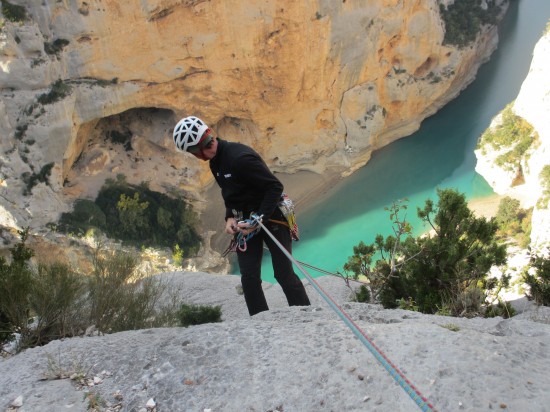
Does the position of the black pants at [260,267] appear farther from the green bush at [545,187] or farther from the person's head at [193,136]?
the green bush at [545,187]

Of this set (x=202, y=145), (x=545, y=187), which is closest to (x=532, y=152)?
(x=545, y=187)

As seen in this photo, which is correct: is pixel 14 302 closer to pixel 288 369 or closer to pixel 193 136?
pixel 193 136

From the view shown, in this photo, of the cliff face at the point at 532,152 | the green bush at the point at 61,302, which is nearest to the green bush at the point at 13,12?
the green bush at the point at 61,302

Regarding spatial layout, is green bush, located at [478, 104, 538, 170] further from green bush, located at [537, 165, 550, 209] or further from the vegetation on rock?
the vegetation on rock

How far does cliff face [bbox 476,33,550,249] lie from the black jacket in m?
13.6

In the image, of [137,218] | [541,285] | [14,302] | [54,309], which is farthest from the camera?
[137,218]

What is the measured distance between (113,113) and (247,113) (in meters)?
4.72

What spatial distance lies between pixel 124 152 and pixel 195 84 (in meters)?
3.48

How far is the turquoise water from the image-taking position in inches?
630

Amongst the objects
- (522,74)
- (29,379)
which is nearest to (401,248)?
(29,379)

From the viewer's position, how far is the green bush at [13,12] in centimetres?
1172

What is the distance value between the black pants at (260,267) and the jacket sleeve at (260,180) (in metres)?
0.25

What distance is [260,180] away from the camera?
312 centimetres

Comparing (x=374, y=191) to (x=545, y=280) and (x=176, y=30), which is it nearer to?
(x=176, y=30)
